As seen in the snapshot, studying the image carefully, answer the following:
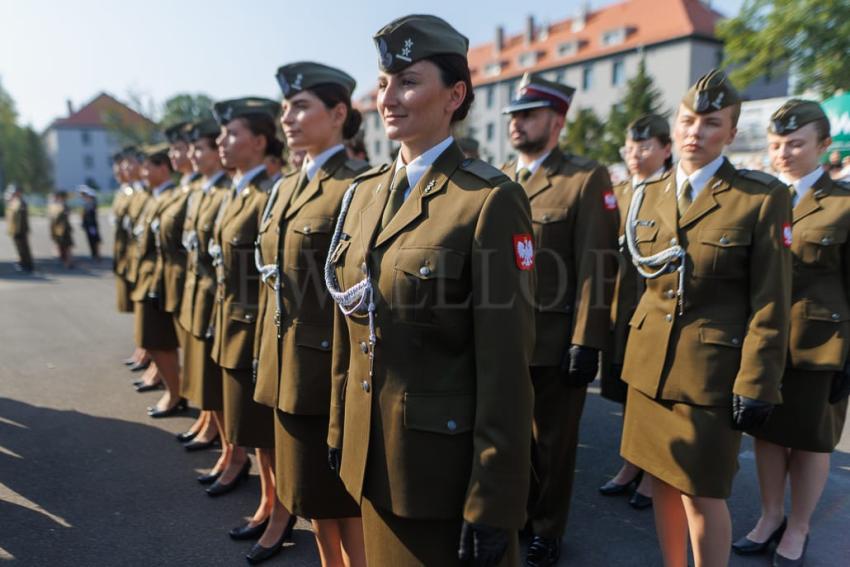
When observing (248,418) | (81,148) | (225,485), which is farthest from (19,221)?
(81,148)

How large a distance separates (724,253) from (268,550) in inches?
105

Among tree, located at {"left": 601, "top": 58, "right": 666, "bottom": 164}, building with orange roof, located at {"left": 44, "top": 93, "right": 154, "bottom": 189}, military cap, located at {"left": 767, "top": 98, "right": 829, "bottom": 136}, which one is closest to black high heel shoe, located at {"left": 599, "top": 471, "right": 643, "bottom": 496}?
military cap, located at {"left": 767, "top": 98, "right": 829, "bottom": 136}

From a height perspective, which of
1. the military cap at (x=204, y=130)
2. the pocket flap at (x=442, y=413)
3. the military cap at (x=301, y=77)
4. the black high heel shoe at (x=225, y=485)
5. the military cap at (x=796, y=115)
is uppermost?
the military cap at (x=301, y=77)

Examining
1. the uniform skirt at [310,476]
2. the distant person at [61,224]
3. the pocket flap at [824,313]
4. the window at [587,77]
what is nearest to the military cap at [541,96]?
the pocket flap at [824,313]

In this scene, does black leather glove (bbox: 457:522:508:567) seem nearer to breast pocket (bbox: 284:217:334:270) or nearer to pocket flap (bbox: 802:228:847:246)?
breast pocket (bbox: 284:217:334:270)

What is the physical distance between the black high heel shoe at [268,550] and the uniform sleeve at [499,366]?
6.20ft

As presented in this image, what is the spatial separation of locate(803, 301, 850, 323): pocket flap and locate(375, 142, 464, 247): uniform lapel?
94.0 inches

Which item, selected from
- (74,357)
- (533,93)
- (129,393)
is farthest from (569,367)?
Answer: (74,357)

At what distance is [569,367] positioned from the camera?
3002mm

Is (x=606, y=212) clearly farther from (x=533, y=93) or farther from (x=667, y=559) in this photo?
(x=667, y=559)

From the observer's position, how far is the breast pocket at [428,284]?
163cm

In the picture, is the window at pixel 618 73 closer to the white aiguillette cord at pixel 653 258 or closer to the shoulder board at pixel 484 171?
the white aiguillette cord at pixel 653 258

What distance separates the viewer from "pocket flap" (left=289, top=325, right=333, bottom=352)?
2.50 metres

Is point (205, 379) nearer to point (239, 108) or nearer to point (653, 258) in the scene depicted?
point (239, 108)
